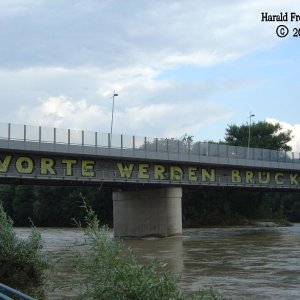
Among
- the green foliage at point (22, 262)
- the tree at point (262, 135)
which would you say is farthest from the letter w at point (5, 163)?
the tree at point (262, 135)

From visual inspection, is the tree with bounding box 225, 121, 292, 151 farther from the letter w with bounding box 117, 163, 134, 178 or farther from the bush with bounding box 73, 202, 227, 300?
the bush with bounding box 73, 202, 227, 300

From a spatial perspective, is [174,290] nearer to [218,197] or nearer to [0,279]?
[0,279]

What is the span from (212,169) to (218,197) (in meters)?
33.4

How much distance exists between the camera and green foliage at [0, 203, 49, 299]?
1322 cm

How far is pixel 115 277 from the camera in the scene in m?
7.02

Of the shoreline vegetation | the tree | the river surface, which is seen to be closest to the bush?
the shoreline vegetation

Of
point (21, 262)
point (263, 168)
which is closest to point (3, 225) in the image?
point (21, 262)

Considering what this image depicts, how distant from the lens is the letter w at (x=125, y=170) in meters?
46.7

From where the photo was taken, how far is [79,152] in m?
42.3

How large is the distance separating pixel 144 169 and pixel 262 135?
5842cm

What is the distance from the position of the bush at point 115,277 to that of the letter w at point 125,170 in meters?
38.8

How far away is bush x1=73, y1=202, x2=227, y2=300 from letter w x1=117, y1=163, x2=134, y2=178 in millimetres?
38839

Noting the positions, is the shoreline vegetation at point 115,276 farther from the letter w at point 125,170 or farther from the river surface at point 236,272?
the letter w at point 125,170

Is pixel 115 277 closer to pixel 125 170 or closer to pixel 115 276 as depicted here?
pixel 115 276
